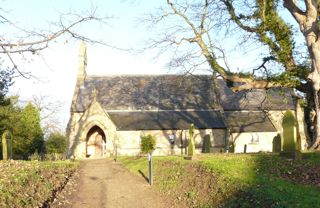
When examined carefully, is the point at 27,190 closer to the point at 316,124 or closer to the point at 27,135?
the point at 316,124

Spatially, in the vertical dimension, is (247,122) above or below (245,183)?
above

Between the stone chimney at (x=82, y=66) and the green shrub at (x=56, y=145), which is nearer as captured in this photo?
the green shrub at (x=56, y=145)

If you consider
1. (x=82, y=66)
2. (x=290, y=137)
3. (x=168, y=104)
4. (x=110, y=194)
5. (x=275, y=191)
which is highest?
(x=82, y=66)

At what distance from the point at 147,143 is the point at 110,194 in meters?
26.2

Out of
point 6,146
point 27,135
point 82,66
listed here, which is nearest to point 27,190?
point 6,146

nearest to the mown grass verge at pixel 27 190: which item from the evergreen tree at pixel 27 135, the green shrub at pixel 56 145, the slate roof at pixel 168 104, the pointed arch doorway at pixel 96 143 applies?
the evergreen tree at pixel 27 135

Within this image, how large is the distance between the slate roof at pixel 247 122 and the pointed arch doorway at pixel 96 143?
14.2 metres

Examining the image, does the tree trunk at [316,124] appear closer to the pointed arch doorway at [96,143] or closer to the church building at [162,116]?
the church building at [162,116]

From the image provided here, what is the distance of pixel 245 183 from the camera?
10.5 m

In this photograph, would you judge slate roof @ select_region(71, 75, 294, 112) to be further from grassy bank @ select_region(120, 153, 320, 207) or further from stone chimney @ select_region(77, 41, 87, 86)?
grassy bank @ select_region(120, 153, 320, 207)

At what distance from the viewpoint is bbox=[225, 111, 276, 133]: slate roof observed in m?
42.2

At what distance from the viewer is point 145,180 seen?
16328 millimetres

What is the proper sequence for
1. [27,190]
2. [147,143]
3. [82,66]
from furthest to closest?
[82,66] < [147,143] < [27,190]

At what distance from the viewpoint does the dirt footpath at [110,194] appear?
11443 millimetres
